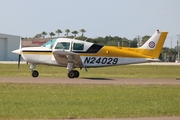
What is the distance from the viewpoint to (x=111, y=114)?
37.1 feet

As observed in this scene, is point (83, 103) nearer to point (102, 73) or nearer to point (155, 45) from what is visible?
point (155, 45)

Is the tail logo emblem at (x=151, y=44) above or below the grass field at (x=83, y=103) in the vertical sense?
above

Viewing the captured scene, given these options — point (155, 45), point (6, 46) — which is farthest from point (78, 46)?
point (6, 46)

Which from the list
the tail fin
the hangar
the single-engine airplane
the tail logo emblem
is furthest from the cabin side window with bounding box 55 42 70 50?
the hangar

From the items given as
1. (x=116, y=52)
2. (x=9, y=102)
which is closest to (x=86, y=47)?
(x=116, y=52)

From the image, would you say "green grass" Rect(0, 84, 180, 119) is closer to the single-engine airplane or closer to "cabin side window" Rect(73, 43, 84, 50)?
the single-engine airplane

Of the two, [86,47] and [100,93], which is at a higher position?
[86,47]

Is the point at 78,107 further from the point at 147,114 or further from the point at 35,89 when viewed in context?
the point at 35,89

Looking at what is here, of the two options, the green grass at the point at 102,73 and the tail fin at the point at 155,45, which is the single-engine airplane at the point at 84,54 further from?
the green grass at the point at 102,73

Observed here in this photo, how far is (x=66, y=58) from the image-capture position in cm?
2573

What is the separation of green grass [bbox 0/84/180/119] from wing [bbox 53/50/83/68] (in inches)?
291

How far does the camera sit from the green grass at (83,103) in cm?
1127

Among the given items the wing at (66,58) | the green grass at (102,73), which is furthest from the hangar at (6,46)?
the wing at (66,58)

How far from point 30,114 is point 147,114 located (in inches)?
128
